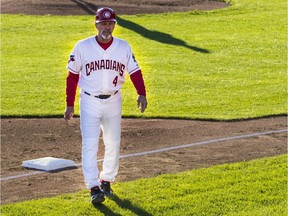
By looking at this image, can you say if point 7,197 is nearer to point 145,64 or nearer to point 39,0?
point 145,64

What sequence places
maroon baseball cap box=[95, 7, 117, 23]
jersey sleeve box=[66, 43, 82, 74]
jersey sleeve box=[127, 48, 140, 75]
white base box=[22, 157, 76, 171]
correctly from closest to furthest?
maroon baseball cap box=[95, 7, 117, 23] → jersey sleeve box=[66, 43, 82, 74] → jersey sleeve box=[127, 48, 140, 75] → white base box=[22, 157, 76, 171]

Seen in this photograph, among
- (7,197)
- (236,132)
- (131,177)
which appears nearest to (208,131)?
(236,132)

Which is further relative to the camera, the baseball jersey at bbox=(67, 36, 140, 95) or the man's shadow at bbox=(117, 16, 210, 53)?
the man's shadow at bbox=(117, 16, 210, 53)

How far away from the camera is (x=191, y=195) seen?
9.34 m

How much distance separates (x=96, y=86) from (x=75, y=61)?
1.13 ft

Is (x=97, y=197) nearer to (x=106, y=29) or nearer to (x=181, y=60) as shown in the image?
(x=106, y=29)

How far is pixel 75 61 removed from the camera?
9.09 meters

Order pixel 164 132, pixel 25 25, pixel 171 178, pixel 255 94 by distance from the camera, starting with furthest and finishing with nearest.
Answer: pixel 25 25 < pixel 255 94 < pixel 164 132 < pixel 171 178

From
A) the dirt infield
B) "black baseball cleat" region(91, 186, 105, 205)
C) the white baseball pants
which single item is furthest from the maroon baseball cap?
the dirt infield

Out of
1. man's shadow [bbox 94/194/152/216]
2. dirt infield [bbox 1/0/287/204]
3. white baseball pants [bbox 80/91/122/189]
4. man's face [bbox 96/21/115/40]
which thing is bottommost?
dirt infield [bbox 1/0/287/204]

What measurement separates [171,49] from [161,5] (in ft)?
20.6

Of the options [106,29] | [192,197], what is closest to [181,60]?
[192,197]

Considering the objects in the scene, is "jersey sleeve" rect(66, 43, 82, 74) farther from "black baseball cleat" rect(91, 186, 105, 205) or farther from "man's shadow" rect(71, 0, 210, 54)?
"man's shadow" rect(71, 0, 210, 54)

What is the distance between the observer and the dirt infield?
33.3 feet
